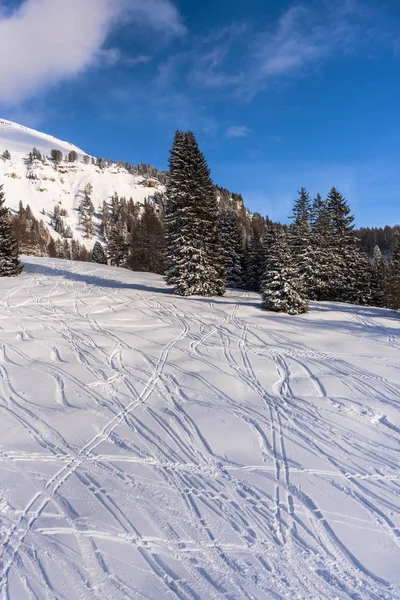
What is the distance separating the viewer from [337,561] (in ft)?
10.8

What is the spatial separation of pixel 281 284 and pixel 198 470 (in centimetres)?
1322

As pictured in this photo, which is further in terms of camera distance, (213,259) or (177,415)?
(213,259)

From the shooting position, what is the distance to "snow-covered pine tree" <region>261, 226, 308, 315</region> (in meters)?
16.4

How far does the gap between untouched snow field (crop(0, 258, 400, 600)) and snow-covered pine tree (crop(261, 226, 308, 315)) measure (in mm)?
6089

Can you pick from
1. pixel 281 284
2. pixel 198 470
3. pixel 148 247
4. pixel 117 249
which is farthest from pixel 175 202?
pixel 117 249

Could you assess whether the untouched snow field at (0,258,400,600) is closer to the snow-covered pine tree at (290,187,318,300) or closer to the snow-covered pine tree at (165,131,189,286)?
the snow-covered pine tree at (165,131,189,286)

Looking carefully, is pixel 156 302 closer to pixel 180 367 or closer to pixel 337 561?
pixel 180 367

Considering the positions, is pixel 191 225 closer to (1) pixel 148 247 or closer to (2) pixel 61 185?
(1) pixel 148 247

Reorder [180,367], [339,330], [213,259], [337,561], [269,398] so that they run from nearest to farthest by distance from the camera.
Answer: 1. [337,561]
2. [269,398]
3. [180,367]
4. [339,330]
5. [213,259]

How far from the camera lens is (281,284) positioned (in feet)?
54.9

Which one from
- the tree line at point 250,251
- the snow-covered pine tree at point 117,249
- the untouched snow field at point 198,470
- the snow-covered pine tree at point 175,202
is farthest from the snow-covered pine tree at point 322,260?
the snow-covered pine tree at point 117,249

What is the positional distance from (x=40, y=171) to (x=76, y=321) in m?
208

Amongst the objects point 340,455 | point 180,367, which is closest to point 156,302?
point 180,367

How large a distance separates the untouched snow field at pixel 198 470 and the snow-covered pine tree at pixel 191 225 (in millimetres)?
10527
